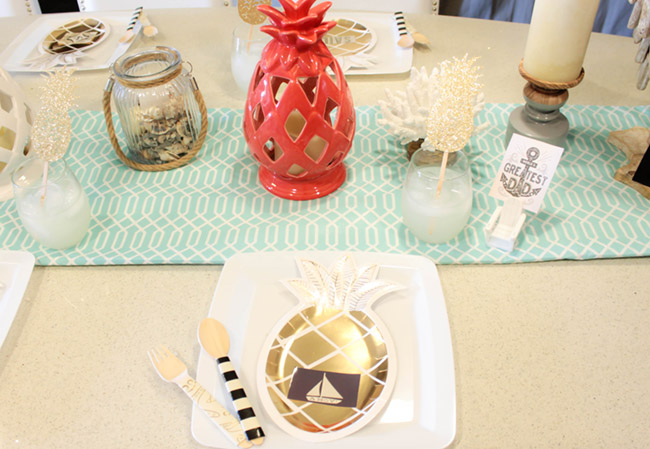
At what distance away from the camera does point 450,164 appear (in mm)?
848

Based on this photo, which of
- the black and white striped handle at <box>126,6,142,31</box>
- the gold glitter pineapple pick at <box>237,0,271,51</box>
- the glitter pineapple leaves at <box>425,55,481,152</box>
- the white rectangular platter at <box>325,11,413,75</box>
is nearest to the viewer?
the glitter pineapple leaves at <box>425,55,481,152</box>

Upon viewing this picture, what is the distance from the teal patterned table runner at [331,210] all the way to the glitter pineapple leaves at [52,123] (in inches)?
6.9

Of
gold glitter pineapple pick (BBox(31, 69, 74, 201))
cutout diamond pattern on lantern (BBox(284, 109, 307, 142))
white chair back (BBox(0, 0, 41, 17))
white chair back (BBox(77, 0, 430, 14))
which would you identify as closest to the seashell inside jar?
gold glitter pineapple pick (BBox(31, 69, 74, 201))

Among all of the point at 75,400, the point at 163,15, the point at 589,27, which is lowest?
the point at 75,400

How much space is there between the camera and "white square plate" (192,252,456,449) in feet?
2.07

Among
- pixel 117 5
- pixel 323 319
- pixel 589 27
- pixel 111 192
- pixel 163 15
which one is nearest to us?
pixel 323 319

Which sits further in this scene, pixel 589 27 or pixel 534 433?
pixel 589 27

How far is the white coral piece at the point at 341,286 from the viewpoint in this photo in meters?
0.77

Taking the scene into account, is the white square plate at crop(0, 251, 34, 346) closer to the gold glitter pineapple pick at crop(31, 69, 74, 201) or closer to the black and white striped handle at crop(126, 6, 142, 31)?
the gold glitter pineapple pick at crop(31, 69, 74, 201)

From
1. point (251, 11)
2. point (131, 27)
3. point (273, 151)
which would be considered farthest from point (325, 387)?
point (131, 27)

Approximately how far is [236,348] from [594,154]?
0.78m

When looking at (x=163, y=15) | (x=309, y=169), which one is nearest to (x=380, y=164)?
(x=309, y=169)

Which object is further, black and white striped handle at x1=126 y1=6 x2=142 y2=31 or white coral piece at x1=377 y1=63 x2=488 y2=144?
black and white striped handle at x1=126 y1=6 x2=142 y2=31

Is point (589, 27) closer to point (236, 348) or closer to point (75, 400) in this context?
point (236, 348)
